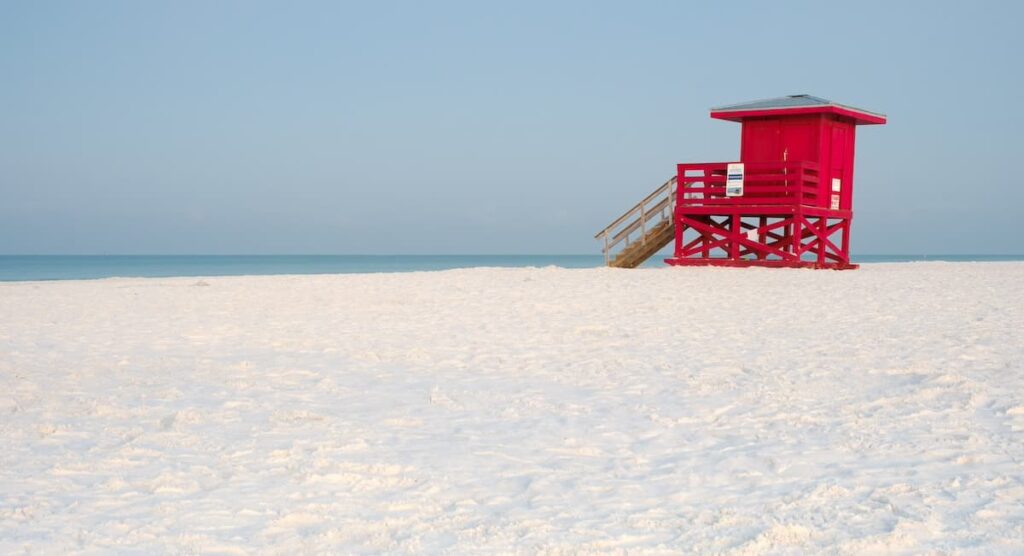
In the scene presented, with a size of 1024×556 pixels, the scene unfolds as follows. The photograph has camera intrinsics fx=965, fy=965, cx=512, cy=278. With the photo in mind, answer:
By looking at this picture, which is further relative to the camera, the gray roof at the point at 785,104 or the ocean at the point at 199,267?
the ocean at the point at 199,267

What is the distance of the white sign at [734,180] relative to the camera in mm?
22578

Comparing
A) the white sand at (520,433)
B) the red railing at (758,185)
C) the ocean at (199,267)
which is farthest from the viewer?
the ocean at (199,267)

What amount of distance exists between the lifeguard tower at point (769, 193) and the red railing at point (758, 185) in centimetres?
2

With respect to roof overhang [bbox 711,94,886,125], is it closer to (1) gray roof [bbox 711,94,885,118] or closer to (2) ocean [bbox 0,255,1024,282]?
(1) gray roof [bbox 711,94,885,118]

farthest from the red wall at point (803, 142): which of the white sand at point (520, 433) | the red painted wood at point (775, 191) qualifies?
the white sand at point (520, 433)

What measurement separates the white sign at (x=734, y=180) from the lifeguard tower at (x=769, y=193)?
0.08 feet

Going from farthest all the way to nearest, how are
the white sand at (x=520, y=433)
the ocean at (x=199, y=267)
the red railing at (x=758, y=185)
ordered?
the ocean at (x=199, y=267)
the red railing at (x=758, y=185)
the white sand at (x=520, y=433)

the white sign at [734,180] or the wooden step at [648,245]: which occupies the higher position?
the white sign at [734,180]

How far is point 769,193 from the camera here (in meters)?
22.7

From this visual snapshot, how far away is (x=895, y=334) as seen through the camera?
33.4 feet

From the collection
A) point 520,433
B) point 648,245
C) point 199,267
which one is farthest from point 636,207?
point 199,267

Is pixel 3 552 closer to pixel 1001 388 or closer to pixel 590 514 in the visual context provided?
pixel 590 514

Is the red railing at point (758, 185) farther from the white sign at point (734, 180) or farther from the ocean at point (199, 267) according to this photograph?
the ocean at point (199, 267)

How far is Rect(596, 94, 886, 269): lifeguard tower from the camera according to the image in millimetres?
22578
